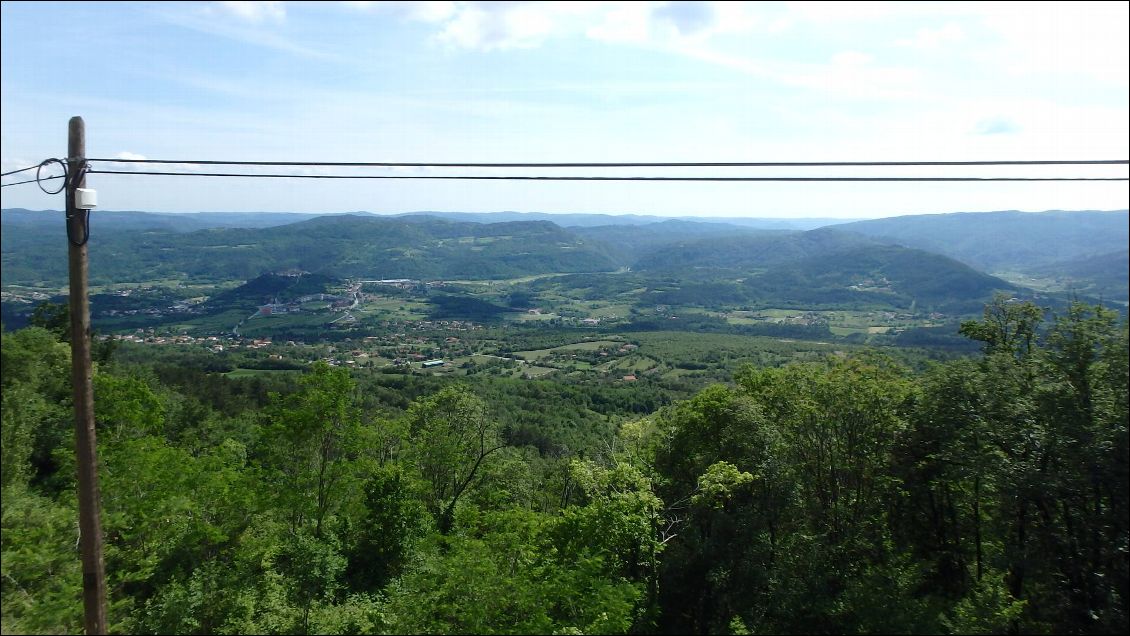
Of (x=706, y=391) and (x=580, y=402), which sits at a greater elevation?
(x=706, y=391)

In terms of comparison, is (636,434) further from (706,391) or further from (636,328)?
(636,328)

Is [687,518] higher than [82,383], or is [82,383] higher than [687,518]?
[82,383]

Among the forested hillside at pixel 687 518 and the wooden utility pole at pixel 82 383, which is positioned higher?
the wooden utility pole at pixel 82 383

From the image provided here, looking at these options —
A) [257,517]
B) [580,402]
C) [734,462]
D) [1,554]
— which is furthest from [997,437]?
[580,402]

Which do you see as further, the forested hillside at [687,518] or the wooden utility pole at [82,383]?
the forested hillside at [687,518]

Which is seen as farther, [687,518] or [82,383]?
[687,518]
